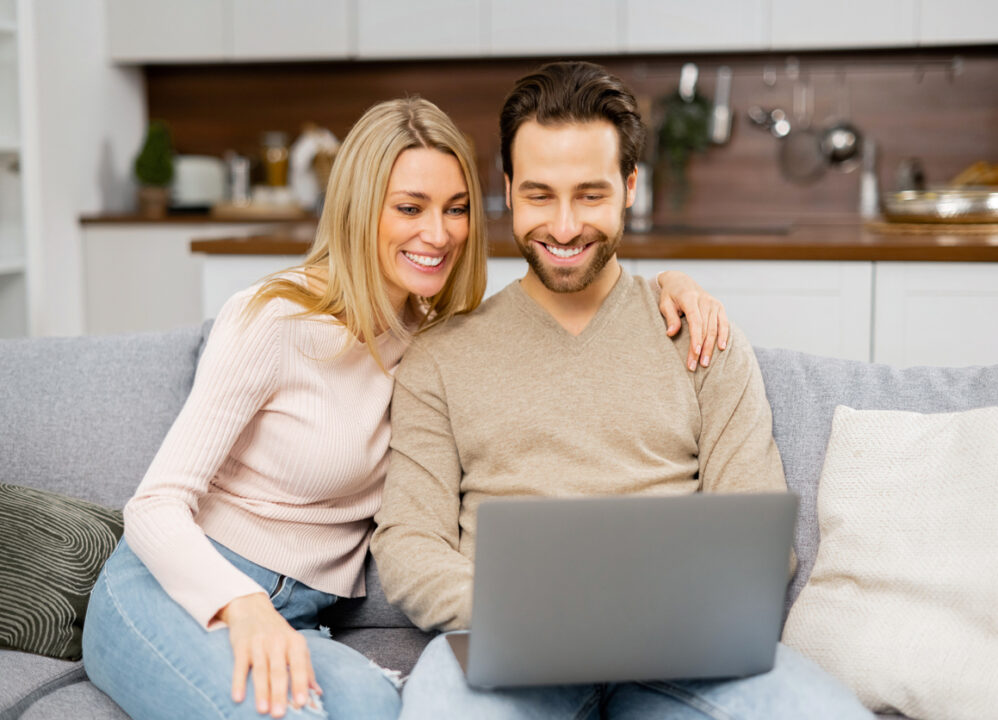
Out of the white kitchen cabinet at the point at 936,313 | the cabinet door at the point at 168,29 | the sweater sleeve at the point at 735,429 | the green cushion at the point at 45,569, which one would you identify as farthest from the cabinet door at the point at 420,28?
the green cushion at the point at 45,569

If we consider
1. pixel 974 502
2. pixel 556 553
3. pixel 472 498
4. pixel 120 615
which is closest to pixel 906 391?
pixel 974 502

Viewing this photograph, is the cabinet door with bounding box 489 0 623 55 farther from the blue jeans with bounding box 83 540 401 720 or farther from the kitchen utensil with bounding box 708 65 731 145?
the blue jeans with bounding box 83 540 401 720

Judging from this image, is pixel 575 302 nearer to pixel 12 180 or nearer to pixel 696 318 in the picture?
pixel 696 318

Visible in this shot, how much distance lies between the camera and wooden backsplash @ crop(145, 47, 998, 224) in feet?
12.5

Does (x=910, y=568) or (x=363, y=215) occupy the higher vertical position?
(x=363, y=215)

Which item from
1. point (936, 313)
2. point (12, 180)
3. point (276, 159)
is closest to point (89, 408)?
point (936, 313)

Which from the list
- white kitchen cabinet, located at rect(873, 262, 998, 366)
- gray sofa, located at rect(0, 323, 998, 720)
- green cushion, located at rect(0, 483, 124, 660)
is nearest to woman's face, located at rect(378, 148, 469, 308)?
gray sofa, located at rect(0, 323, 998, 720)

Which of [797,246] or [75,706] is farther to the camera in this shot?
[797,246]

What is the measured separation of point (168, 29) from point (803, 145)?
244cm

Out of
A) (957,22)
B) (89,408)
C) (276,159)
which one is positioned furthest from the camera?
(276,159)

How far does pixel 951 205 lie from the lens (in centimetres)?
276

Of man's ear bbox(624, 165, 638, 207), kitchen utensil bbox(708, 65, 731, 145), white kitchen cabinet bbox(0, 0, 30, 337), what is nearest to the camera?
man's ear bbox(624, 165, 638, 207)

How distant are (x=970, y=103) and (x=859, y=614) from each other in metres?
3.03

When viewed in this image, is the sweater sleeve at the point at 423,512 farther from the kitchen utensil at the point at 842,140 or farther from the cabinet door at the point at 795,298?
the kitchen utensil at the point at 842,140
